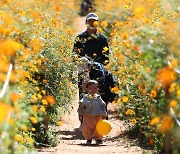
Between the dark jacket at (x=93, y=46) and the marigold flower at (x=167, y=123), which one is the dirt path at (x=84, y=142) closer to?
the dark jacket at (x=93, y=46)

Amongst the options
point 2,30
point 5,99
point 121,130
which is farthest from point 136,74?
point 121,130

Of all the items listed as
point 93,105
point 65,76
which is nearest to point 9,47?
point 93,105

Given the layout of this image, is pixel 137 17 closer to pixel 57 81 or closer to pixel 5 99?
pixel 5 99

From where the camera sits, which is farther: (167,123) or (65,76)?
(65,76)

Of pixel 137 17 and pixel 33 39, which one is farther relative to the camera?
pixel 33 39

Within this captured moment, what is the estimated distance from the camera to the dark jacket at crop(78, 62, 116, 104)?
10930mm

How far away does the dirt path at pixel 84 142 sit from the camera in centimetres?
942

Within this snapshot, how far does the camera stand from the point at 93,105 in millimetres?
10250

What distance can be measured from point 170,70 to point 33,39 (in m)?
2.97

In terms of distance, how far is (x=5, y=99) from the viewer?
5.50 meters

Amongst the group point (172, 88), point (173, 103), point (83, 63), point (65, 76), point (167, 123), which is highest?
point (83, 63)

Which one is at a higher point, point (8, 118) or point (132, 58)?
point (132, 58)

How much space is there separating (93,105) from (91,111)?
0.09 meters

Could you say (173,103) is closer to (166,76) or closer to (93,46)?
(166,76)
